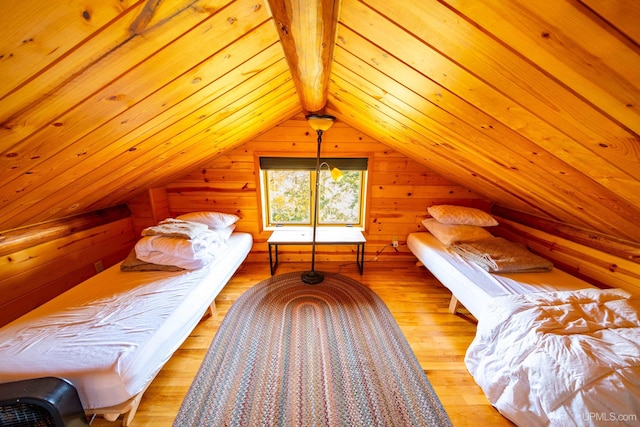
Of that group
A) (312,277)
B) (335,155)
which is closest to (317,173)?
(335,155)

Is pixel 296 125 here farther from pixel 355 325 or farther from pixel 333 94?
pixel 355 325

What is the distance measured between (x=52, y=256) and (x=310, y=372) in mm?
2316

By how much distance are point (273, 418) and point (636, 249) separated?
2.58 meters

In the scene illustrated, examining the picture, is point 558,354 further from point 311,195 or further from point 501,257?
point 311,195

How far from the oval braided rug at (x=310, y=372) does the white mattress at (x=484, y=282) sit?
608mm

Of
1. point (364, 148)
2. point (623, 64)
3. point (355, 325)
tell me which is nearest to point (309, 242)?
point (355, 325)

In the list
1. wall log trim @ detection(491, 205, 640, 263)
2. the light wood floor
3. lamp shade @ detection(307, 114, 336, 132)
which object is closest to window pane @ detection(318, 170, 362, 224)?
the light wood floor

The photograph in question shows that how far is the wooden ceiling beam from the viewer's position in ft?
2.62

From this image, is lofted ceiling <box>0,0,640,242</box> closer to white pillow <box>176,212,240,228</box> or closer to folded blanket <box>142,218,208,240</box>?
folded blanket <box>142,218,208,240</box>

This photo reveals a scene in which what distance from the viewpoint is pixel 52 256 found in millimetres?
1933

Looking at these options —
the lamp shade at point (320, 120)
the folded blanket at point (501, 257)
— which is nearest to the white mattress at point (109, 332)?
the lamp shade at point (320, 120)

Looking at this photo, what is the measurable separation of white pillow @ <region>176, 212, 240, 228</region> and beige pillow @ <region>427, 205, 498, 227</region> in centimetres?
250

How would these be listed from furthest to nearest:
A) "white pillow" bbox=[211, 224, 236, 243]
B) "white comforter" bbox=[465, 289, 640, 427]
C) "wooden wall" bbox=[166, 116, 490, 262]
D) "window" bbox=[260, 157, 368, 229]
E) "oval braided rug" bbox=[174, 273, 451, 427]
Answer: "window" bbox=[260, 157, 368, 229] < "wooden wall" bbox=[166, 116, 490, 262] < "white pillow" bbox=[211, 224, 236, 243] < "oval braided rug" bbox=[174, 273, 451, 427] < "white comforter" bbox=[465, 289, 640, 427]

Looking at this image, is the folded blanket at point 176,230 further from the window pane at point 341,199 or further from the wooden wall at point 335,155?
the window pane at point 341,199
